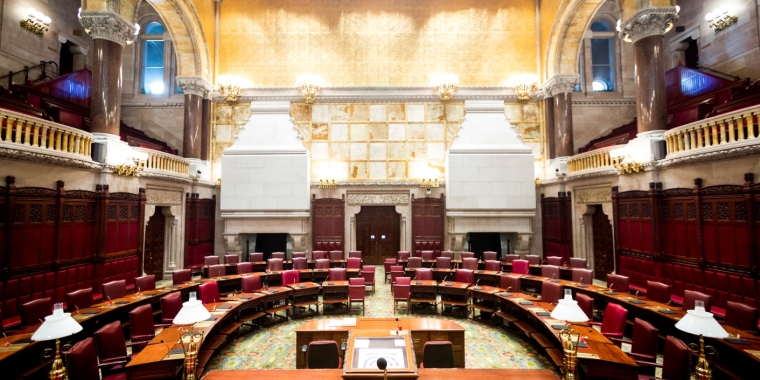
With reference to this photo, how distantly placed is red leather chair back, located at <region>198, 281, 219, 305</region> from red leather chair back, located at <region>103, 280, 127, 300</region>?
186cm

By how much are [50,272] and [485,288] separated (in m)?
10.5

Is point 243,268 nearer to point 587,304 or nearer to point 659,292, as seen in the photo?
point 587,304

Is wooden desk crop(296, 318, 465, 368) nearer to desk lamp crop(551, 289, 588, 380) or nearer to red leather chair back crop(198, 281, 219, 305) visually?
desk lamp crop(551, 289, 588, 380)

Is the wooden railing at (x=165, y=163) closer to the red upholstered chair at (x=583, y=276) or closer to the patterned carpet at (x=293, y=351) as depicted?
the patterned carpet at (x=293, y=351)

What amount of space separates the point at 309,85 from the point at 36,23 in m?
10.1

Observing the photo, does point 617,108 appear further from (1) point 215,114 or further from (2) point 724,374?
(1) point 215,114

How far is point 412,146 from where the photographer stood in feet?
54.9

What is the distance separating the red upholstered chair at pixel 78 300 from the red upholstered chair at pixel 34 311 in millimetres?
420

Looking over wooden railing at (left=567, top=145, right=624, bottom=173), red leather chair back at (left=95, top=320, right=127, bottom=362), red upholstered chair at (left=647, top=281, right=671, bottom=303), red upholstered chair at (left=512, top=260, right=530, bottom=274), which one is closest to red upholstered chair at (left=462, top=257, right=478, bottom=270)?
red upholstered chair at (left=512, top=260, right=530, bottom=274)

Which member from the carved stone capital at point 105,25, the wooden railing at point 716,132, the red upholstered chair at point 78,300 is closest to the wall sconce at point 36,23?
the carved stone capital at point 105,25

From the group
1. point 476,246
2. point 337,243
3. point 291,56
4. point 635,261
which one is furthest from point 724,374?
point 291,56

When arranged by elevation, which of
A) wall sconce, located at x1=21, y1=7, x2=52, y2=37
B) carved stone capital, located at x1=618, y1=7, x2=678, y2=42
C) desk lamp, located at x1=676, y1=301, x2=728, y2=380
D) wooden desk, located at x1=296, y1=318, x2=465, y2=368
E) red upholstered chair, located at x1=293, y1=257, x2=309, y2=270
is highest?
wall sconce, located at x1=21, y1=7, x2=52, y2=37

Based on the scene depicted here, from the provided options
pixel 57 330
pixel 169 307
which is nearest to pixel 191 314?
pixel 57 330

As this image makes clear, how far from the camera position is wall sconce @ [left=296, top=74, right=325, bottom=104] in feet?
54.0
